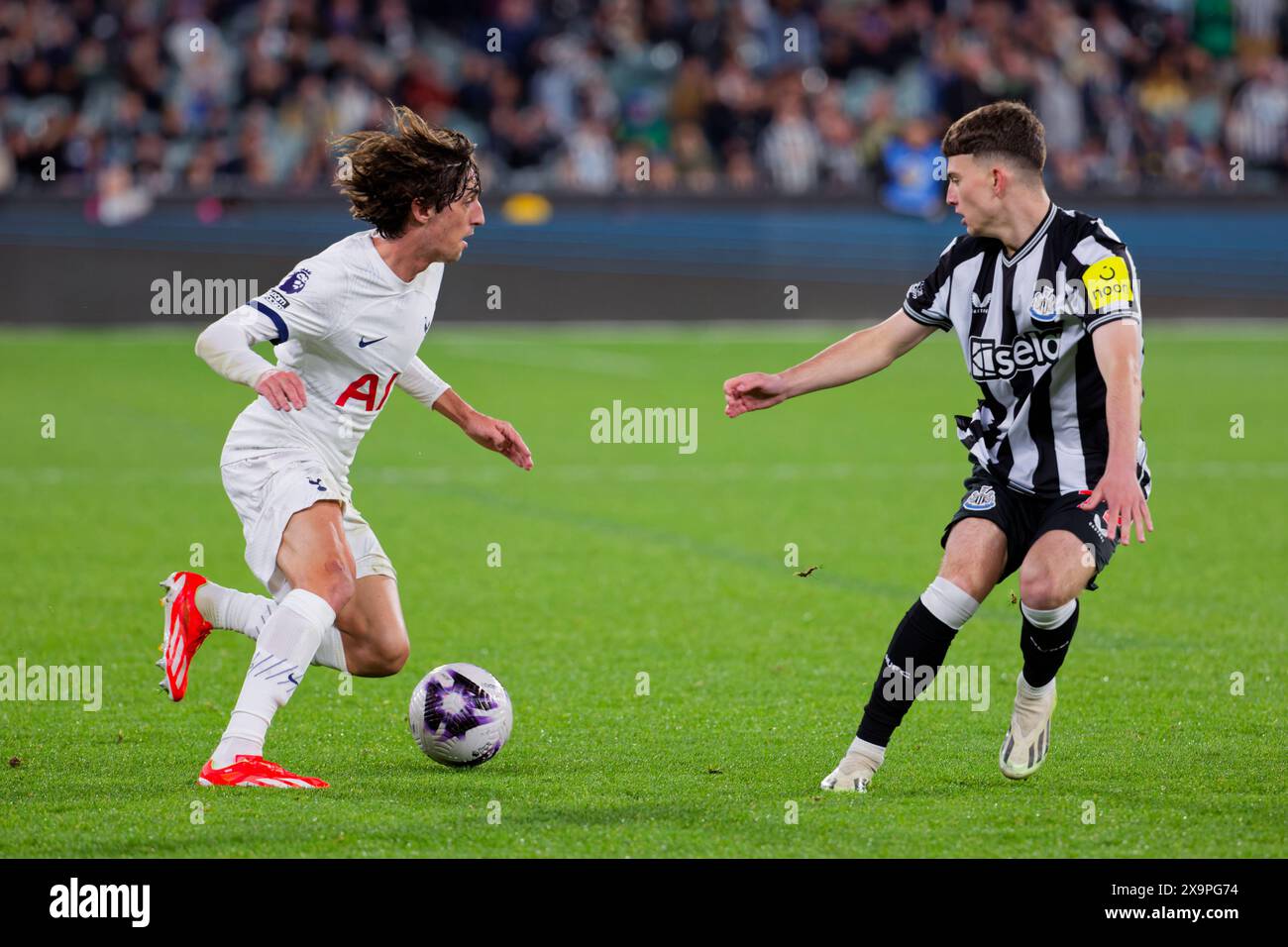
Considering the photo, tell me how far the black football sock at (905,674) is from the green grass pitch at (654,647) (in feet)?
0.61

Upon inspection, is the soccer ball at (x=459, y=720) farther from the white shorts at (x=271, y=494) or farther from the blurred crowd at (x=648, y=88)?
the blurred crowd at (x=648, y=88)

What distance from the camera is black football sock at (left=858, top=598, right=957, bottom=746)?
5109mm

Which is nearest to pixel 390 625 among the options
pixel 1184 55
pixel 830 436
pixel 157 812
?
pixel 157 812

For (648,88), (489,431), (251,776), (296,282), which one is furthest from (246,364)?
(648,88)

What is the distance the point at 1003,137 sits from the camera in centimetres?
509

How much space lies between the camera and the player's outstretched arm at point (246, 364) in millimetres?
4914

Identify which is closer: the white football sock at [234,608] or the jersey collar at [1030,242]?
the jersey collar at [1030,242]

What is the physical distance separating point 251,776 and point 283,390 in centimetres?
113

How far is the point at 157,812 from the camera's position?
4777 millimetres

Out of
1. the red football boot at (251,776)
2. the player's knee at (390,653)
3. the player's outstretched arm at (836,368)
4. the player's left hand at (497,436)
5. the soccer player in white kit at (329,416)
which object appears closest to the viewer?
the red football boot at (251,776)

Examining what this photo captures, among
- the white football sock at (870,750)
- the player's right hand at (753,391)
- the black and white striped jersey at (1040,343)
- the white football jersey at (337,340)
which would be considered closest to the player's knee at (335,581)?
the white football jersey at (337,340)

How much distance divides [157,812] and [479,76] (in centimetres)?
2065

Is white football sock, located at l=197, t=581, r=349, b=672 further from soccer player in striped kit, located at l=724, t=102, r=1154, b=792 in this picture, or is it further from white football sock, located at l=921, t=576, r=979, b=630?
white football sock, located at l=921, t=576, r=979, b=630

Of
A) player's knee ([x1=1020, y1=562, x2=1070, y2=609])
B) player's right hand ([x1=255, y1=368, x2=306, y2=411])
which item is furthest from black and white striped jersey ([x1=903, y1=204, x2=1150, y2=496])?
player's right hand ([x1=255, y1=368, x2=306, y2=411])
